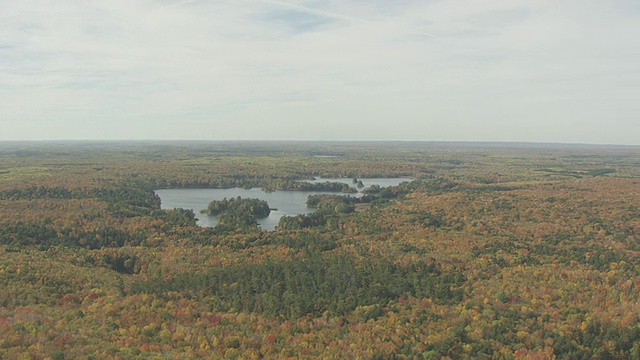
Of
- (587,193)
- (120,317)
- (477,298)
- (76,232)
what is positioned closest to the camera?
(120,317)

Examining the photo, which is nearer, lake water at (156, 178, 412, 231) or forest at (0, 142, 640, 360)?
forest at (0, 142, 640, 360)

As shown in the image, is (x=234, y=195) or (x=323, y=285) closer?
(x=323, y=285)

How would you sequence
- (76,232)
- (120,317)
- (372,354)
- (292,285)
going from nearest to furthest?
1. (372,354)
2. (120,317)
3. (292,285)
4. (76,232)

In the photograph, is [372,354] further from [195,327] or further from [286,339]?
[195,327]

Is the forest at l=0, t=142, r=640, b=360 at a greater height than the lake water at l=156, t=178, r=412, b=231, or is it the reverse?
the forest at l=0, t=142, r=640, b=360

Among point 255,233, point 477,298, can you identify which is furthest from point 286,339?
point 255,233

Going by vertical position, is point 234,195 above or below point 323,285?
below

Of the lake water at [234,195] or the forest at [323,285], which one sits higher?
the forest at [323,285]

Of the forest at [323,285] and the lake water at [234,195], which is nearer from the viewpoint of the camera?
the forest at [323,285]
